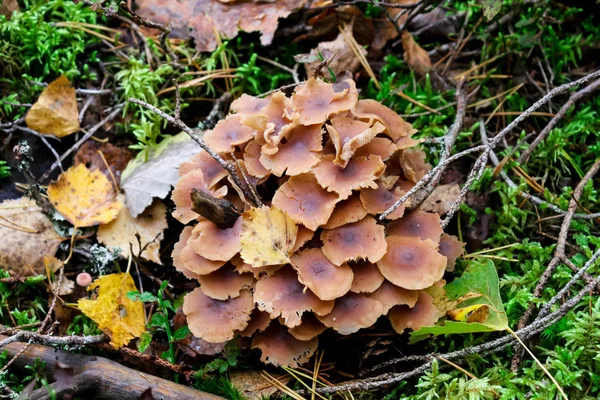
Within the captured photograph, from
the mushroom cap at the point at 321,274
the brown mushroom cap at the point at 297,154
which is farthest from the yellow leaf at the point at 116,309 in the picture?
the brown mushroom cap at the point at 297,154

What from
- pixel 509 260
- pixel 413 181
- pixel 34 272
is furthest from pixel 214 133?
pixel 509 260

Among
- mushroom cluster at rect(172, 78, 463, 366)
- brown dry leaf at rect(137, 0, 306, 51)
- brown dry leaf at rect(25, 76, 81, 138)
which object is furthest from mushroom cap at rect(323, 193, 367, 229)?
brown dry leaf at rect(25, 76, 81, 138)

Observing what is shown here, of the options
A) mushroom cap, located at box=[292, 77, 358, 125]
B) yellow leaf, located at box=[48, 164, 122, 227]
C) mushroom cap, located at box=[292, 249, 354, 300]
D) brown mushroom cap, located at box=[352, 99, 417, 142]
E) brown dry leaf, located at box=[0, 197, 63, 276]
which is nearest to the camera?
mushroom cap, located at box=[292, 249, 354, 300]

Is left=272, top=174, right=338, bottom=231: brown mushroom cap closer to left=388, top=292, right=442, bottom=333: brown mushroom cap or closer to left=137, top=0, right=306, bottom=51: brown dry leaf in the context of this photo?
left=388, top=292, right=442, bottom=333: brown mushroom cap

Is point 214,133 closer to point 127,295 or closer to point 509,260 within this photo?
point 127,295

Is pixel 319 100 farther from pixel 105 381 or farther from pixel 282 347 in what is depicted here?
pixel 105 381
